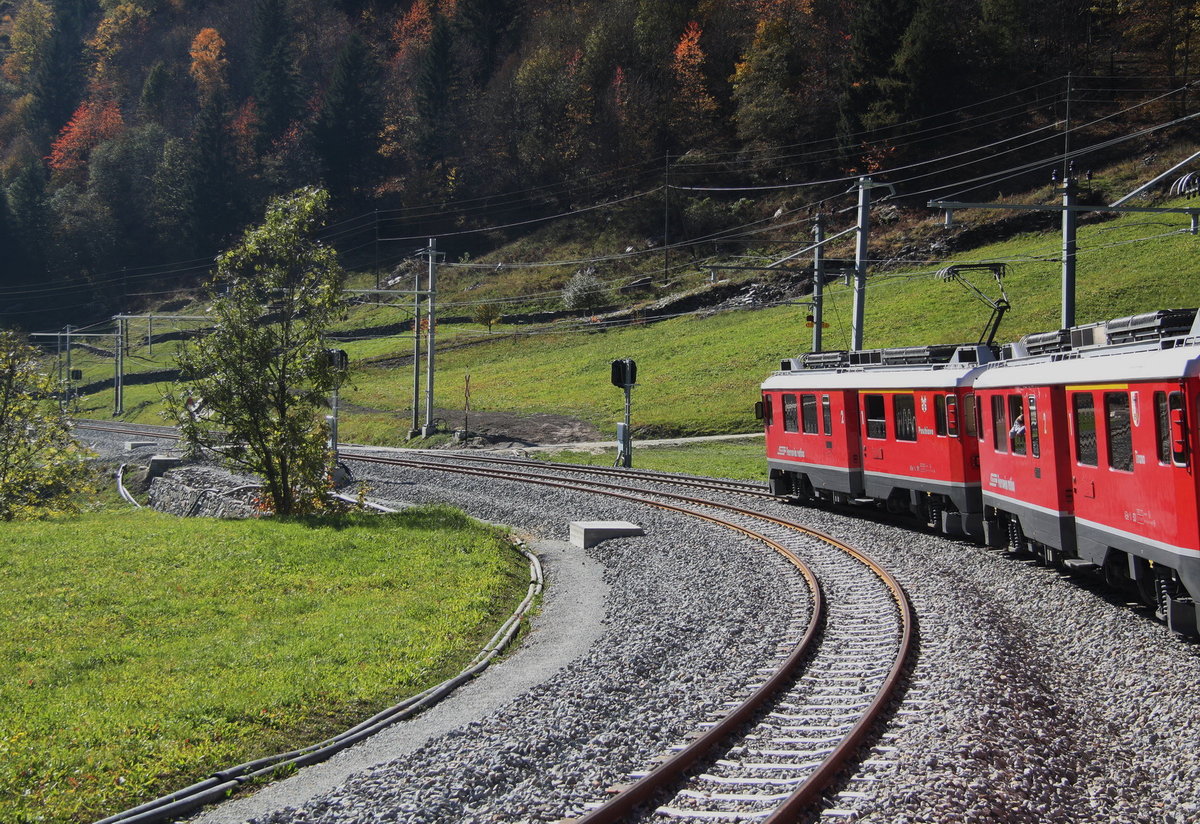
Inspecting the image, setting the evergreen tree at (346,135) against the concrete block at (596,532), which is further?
the evergreen tree at (346,135)

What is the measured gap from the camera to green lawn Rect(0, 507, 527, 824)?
8.56 meters

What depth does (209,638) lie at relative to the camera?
12.8m

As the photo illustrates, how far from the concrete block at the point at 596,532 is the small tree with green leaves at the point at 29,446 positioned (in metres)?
16.7

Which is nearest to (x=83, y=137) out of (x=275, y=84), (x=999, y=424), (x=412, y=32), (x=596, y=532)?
(x=275, y=84)

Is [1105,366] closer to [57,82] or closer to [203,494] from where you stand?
Answer: [203,494]

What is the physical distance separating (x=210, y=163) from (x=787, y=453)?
10382 centimetres

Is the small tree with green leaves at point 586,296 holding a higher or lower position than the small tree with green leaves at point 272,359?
higher

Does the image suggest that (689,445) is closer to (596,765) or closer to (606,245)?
(596,765)

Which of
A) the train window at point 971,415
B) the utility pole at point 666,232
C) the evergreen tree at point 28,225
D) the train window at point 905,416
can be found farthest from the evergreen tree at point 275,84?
the train window at point 971,415

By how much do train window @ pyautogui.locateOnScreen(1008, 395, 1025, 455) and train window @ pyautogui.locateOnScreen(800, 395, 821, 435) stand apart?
24.1 feet

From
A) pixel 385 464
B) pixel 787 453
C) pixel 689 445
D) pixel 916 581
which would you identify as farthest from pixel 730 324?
pixel 916 581

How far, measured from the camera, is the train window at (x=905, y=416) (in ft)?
64.7

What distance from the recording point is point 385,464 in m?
37.5

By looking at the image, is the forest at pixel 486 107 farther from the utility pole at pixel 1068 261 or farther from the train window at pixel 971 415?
the train window at pixel 971 415
